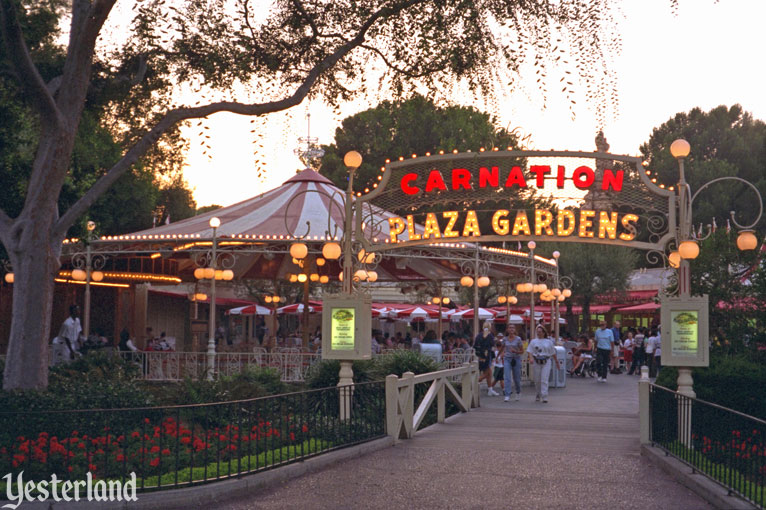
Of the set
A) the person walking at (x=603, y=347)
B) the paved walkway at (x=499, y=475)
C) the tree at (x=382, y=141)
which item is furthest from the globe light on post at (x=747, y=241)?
the tree at (x=382, y=141)

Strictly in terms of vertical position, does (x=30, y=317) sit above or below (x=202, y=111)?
below

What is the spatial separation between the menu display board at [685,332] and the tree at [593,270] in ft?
109

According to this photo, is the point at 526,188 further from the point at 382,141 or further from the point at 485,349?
the point at 382,141

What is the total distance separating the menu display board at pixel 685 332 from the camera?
1270 cm

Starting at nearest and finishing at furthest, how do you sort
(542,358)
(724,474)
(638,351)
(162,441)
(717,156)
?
(724,474)
(162,441)
(542,358)
(638,351)
(717,156)

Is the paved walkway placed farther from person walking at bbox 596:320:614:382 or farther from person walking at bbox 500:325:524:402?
person walking at bbox 596:320:614:382

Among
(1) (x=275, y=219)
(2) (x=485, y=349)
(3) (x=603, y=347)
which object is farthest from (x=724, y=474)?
(3) (x=603, y=347)

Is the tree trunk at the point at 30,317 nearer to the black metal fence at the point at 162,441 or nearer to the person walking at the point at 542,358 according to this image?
the black metal fence at the point at 162,441

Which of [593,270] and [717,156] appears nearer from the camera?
[593,270]

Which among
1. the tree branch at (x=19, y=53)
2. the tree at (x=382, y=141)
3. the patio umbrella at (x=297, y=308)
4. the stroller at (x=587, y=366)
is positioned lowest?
the stroller at (x=587, y=366)

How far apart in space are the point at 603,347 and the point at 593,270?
2092 centimetres

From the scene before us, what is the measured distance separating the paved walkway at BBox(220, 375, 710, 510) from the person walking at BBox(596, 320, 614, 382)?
10126mm

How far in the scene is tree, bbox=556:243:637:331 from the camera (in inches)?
1806

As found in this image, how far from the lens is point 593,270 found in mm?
45938
